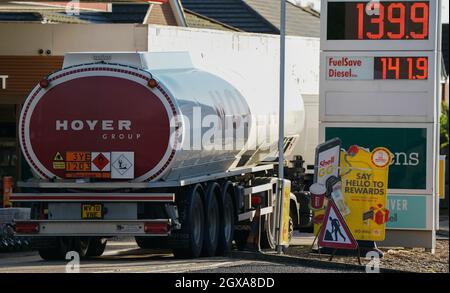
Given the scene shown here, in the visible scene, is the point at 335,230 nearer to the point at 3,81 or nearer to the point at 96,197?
the point at 96,197

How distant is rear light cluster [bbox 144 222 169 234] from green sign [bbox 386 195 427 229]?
533cm

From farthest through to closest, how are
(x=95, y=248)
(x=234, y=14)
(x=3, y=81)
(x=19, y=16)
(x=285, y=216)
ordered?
(x=234, y=14) < (x=19, y=16) < (x=3, y=81) < (x=285, y=216) < (x=95, y=248)

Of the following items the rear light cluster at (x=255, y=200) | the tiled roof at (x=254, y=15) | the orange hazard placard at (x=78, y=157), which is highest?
the tiled roof at (x=254, y=15)

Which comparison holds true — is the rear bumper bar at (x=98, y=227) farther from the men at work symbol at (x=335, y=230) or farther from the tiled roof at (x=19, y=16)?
the tiled roof at (x=19, y=16)

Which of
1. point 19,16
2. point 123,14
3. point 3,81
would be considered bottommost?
point 3,81

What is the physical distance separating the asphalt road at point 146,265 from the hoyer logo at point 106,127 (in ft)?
5.92

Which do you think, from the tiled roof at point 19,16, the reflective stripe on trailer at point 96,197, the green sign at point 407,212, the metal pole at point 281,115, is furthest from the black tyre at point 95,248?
the tiled roof at point 19,16

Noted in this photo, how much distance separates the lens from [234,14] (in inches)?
1797

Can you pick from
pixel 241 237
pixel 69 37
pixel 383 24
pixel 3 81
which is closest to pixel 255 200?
pixel 241 237

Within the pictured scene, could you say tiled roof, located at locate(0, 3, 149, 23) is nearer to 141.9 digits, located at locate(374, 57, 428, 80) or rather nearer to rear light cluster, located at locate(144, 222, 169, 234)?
141.9 digits, located at locate(374, 57, 428, 80)

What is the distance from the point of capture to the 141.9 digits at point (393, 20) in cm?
2178

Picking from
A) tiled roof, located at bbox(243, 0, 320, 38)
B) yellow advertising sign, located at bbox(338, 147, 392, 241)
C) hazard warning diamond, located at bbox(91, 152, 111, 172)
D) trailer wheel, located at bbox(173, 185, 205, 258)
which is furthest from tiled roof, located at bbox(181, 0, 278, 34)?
hazard warning diamond, located at bbox(91, 152, 111, 172)

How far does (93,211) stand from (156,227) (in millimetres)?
954

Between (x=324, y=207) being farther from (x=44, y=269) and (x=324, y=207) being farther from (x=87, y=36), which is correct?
(x=87, y=36)
